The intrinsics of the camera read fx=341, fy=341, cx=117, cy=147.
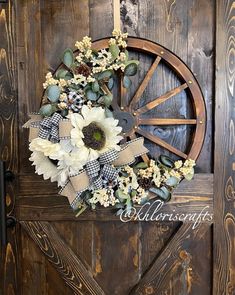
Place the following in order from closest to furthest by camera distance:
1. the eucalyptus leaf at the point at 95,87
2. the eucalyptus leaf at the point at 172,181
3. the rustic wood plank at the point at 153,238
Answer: the eucalyptus leaf at the point at 95,87 < the eucalyptus leaf at the point at 172,181 < the rustic wood plank at the point at 153,238

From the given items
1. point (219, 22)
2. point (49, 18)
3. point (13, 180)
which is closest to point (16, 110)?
point (13, 180)

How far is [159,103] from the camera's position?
4.39 ft

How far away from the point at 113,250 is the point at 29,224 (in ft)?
1.20

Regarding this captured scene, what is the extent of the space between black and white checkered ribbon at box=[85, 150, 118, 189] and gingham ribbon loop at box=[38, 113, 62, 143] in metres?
0.15

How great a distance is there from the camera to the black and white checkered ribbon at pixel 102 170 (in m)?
1.11

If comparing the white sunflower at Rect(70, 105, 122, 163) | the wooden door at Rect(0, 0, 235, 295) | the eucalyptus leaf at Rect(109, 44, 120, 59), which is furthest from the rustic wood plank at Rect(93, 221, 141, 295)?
the eucalyptus leaf at Rect(109, 44, 120, 59)

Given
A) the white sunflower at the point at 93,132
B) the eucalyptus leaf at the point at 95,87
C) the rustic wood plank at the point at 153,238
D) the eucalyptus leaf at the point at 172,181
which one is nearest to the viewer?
the white sunflower at the point at 93,132

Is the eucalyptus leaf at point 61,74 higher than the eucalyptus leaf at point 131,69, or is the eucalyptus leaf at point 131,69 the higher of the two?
the eucalyptus leaf at point 131,69

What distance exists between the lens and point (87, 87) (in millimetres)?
1208

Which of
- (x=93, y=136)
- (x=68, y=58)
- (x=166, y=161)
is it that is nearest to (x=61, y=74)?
(x=68, y=58)

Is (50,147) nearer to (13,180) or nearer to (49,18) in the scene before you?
(13,180)

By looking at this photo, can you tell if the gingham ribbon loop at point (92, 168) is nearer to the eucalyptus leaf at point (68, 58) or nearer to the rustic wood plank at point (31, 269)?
the eucalyptus leaf at point (68, 58)

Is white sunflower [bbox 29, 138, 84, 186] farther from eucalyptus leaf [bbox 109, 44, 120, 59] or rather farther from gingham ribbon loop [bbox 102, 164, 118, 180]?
eucalyptus leaf [bbox 109, 44, 120, 59]

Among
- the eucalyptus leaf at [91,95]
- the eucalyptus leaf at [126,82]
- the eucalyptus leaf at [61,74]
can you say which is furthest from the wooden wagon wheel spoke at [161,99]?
the eucalyptus leaf at [61,74]
